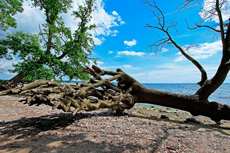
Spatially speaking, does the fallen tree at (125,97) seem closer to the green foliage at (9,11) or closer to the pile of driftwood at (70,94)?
the pile of driftwood at (70,94)

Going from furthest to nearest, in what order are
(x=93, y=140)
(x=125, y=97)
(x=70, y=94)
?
(x=125, y=97) → (x=70, y=94) → (x=93, y=140)

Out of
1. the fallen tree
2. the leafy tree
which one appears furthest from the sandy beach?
the leafy tree

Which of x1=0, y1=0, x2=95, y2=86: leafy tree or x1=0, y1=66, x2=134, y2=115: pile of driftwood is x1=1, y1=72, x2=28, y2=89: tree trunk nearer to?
x1=0, y1=0, x2=95, y2=86: leafy tree

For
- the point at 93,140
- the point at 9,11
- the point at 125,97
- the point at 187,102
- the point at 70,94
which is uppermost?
the point at 9,11


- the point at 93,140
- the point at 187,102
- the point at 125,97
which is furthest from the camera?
the point at 187,102

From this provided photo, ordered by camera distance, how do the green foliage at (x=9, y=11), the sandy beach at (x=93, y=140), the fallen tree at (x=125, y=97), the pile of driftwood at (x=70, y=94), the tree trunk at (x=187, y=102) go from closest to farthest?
the sandy beach at (x=93, y=140)
the pile of driftwood at (x=70, y=94)
the fallen tree at (x=125, y=97)
the tree trunk at (x=187, y=102)
the green foliage at (x=9, y=11)

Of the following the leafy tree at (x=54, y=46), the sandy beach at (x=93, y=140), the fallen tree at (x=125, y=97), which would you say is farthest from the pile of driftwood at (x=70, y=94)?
the leafy tree at (x=54, y=46)

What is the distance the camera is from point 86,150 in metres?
2.88

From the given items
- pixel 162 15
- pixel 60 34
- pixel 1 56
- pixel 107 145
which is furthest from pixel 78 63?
pixel 107 145

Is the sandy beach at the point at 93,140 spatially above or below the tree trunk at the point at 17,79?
below

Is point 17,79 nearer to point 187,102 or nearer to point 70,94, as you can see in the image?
point 70,94

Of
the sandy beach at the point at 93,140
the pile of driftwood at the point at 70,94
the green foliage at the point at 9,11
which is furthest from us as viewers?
the green foliage at the point at 9,11

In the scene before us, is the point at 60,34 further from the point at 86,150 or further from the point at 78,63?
the point at 86,150

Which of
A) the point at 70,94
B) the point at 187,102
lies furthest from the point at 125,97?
the point at 187,102
